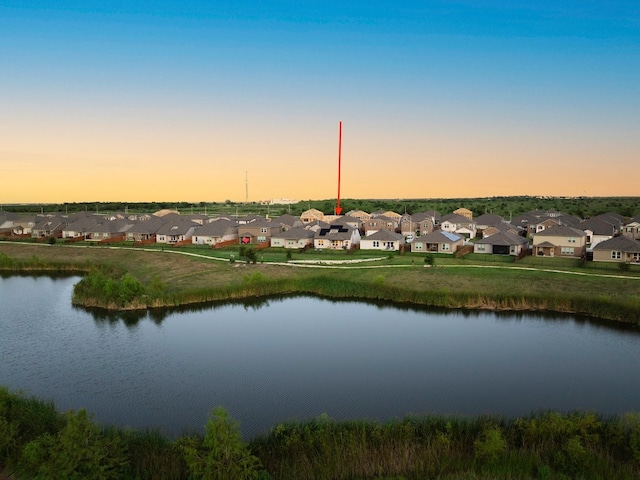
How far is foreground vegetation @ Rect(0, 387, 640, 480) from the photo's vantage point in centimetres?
1165

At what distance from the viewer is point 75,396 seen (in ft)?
63.4

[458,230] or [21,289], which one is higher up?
[458,230]

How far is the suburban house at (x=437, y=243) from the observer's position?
54844 mm

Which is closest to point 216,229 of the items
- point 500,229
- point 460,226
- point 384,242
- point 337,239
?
point 337,239

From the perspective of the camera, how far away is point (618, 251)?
4572cm

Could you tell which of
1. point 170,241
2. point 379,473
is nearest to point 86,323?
point 379,473

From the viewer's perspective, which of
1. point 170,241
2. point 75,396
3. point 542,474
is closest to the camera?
point 542,474

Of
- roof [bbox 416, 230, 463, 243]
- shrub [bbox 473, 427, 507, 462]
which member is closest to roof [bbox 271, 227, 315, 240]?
roof [bbox 416, 230, 463, 243]

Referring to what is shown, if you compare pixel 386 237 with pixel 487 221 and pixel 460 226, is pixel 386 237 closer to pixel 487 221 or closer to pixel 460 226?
pixel 460 226

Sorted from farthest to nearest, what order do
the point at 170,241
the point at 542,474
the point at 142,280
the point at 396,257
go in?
the point at 170,241 → the point at 396,257 → the point at 142,280 → the point at 542,474

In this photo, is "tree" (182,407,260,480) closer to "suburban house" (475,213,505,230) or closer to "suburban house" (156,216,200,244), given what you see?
"suburban house" (156,216,200,244)

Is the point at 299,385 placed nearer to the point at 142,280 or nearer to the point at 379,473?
the point at 379,473

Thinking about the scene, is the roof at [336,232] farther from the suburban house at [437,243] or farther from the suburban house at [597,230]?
the suburban house at [597,230]

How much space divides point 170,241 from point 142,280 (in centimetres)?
2625
